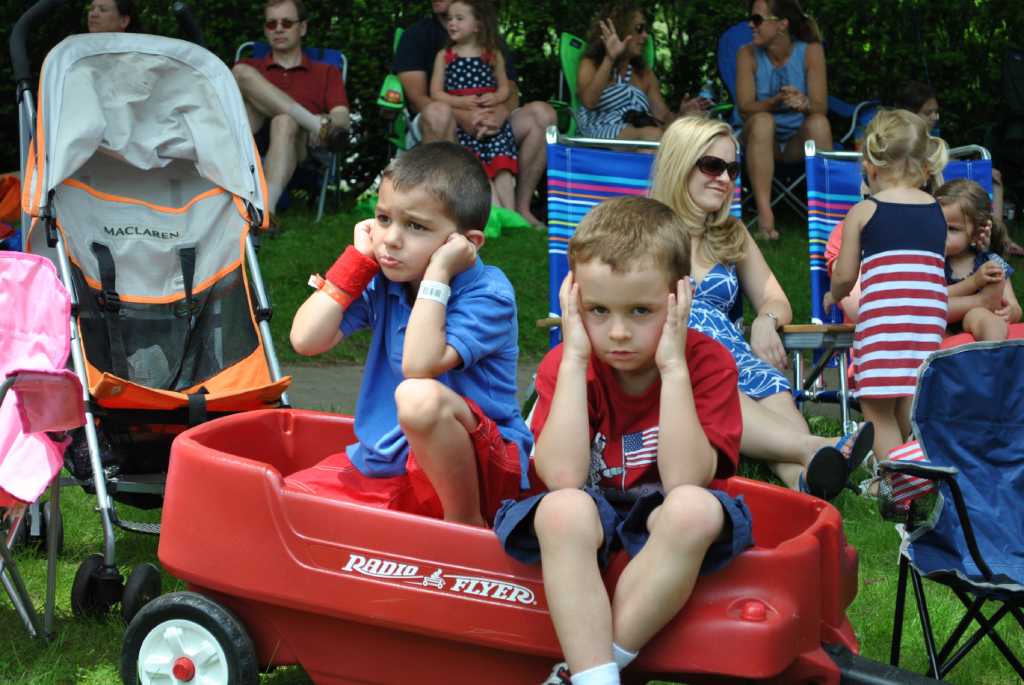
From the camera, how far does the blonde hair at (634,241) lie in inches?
111

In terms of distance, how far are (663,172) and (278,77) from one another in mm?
4234

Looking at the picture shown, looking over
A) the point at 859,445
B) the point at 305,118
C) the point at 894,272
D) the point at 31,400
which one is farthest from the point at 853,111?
the point at 31,400

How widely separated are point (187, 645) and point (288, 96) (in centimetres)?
562

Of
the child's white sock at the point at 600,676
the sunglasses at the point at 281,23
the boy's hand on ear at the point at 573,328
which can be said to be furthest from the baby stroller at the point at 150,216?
the sunglasses at the point at 281,23

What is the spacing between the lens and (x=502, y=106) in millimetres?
8484

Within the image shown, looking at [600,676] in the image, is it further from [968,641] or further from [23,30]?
[23,30]

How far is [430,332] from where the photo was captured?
10.1ft

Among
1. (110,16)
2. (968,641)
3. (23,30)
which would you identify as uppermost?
(23,30)

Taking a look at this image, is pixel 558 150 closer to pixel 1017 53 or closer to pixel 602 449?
pixel 602 449

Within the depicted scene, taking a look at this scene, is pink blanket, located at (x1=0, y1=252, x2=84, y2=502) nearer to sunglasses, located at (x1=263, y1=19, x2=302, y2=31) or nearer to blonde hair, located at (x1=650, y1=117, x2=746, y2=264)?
blonde hair, located at (x1=650, y1=117, x2=746, y2=264)

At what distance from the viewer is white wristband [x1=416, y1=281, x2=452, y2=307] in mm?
3113

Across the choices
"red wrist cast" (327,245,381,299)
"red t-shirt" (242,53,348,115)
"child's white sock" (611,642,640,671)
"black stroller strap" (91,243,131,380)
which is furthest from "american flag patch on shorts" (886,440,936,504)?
"red t-shirt" (242,53,348,115)

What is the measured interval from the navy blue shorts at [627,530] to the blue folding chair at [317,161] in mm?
5832

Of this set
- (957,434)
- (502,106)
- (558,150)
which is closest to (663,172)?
(558,150)
